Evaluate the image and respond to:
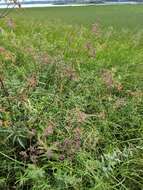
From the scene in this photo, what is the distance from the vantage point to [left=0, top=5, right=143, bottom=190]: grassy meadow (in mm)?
2375

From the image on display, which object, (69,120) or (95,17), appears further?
(95,17)

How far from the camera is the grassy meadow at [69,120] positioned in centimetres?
238

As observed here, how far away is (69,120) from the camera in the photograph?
2.58m

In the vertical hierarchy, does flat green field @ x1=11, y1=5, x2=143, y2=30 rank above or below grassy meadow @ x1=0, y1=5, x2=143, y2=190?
Answer: below

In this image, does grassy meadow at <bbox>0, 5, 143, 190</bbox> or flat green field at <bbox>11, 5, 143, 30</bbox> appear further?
flat green field at <bbox>11, 5, 143, 30</bbox>

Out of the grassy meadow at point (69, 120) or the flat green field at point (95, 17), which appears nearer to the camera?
the grassy meadow at point (69, 120)

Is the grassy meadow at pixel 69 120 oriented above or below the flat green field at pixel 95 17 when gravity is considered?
above

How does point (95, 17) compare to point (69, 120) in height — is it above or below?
below

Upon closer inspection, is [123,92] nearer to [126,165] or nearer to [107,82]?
[107,82]

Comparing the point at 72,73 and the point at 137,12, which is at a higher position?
the point at 72,73

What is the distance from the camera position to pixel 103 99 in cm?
309

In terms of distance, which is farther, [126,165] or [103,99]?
[103,99]

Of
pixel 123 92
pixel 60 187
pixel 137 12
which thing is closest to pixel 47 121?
pixel 60 187

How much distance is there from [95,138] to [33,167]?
15.4 inches
